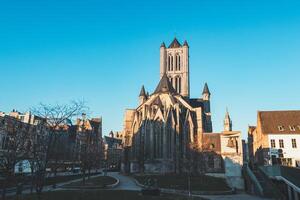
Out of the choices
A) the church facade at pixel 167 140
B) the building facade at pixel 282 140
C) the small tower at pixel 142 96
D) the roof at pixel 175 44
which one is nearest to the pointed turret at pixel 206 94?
the roof at pixel 175 44

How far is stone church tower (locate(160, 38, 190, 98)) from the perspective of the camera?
3511 inches

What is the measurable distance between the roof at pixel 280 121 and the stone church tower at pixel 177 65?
3726 centimetres

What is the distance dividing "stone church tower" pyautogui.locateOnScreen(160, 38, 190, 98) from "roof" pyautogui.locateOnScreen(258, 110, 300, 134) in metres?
37.3

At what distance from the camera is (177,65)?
3656 inches

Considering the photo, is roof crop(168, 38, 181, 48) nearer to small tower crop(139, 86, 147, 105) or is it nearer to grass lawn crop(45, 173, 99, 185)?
small tower crop(139, 86, 147, 105)

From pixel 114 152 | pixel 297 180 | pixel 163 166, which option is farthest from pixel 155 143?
pixel 114 152

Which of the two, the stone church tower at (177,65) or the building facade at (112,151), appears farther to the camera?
the building facade at (112,151)

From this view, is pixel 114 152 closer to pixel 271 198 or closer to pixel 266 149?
pixel 266 149

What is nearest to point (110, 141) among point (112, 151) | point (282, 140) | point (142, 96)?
point (112, 151)

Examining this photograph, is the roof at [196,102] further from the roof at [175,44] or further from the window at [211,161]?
the window at [211,161]

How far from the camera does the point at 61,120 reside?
74.4ft

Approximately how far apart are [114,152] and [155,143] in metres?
61.3

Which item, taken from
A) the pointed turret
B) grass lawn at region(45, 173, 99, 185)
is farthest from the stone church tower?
grass lawn at region(45, 173, 99, 185)

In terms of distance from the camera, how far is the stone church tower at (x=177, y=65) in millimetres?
89188
